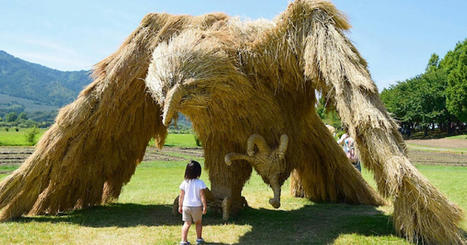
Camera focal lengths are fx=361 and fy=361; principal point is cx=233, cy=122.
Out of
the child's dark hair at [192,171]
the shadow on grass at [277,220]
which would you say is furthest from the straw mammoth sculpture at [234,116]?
the child's dark hair at [192,171]

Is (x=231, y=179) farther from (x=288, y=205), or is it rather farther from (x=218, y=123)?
(x=288, y=205)

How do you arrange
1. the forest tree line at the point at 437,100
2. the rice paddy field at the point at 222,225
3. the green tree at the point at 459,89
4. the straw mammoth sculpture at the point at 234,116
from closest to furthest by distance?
the straw mammoth sculpture at the point at 234,116 → the rice paddy field at the point at 222,225 → the green tree at the point at 459,89 → the forest tree line at the point at 437,100

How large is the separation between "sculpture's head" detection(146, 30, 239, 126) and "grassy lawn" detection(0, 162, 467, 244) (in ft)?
6.06

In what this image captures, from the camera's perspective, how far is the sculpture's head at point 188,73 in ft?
15.5

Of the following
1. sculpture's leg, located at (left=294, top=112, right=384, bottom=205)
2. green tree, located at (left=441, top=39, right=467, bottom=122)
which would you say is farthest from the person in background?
green tree, located at (left=441, top=39, right=467, bottom=122)

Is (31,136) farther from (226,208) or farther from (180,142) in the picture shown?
(226,208)

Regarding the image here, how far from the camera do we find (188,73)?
4.82 meters

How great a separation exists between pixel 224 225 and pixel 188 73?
249cm

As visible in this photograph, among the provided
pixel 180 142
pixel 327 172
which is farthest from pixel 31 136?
pixel 327 172

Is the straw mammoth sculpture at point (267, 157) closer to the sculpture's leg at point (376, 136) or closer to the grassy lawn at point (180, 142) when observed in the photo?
the sculpture's leg at point (376, 136)

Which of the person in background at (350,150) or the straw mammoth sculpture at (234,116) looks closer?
the straw mammoth sculpture at (234,116)

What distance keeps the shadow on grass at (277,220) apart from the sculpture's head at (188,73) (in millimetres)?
2067

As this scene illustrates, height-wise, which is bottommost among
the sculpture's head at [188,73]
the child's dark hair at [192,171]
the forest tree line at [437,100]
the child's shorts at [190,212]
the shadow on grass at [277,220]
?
the shadow on grass at [277,220]

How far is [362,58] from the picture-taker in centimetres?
525
